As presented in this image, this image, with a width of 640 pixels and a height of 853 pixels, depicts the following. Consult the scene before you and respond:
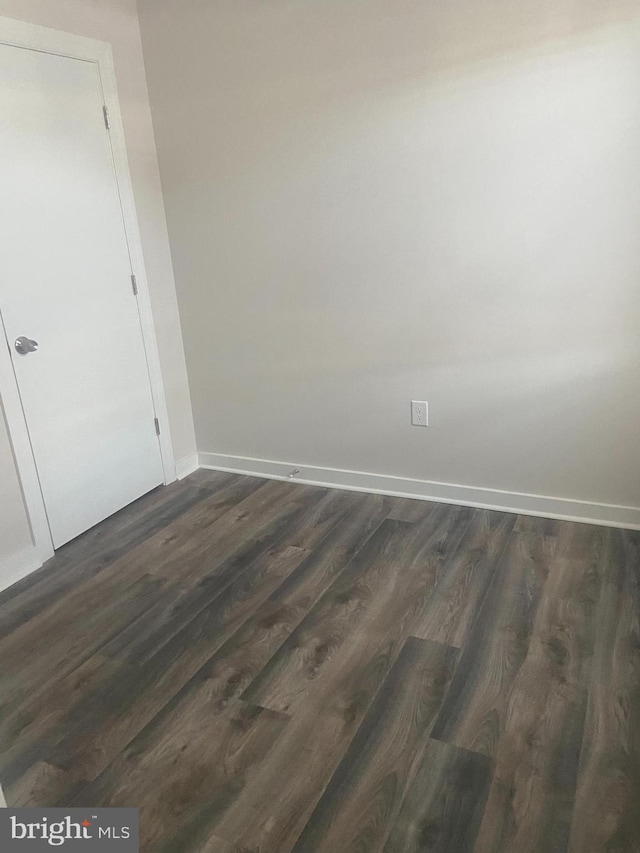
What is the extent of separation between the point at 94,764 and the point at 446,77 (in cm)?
273

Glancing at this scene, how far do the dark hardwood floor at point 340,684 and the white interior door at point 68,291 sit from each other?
40cm

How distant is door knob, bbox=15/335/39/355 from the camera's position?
2.66 metres

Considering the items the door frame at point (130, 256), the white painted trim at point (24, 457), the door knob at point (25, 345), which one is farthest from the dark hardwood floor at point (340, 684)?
the door knob at point (25, 345)

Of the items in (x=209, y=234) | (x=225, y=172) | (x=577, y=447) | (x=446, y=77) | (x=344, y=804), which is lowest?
(x=344, y=804)

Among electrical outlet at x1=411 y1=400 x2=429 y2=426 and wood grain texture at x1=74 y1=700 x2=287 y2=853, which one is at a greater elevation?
electrical outlet at x1=411 y1=400 x2=429 y2=426

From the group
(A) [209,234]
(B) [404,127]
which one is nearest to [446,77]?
(B) [404,127]

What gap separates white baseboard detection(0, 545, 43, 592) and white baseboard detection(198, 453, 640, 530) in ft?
3.95

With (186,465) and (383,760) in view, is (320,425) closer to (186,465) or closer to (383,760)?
(186,465)

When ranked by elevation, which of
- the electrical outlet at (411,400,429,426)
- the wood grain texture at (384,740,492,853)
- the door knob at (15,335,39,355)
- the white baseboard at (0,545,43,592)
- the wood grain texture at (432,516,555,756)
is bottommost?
the wood grain texture at (384,740,492,853)

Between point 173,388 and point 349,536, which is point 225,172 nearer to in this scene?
point 173,388

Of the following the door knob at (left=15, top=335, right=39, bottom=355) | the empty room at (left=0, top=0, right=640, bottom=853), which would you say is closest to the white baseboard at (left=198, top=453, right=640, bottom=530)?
the empty room at (left=0, top=0, right=640, bottom=853)

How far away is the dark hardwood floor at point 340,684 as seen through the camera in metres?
1.55

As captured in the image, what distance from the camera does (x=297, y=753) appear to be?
1.74m

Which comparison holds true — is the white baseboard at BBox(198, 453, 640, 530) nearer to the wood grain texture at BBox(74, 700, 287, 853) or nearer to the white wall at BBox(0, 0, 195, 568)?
the white wall at BBox(0, 0, 195, 568)
